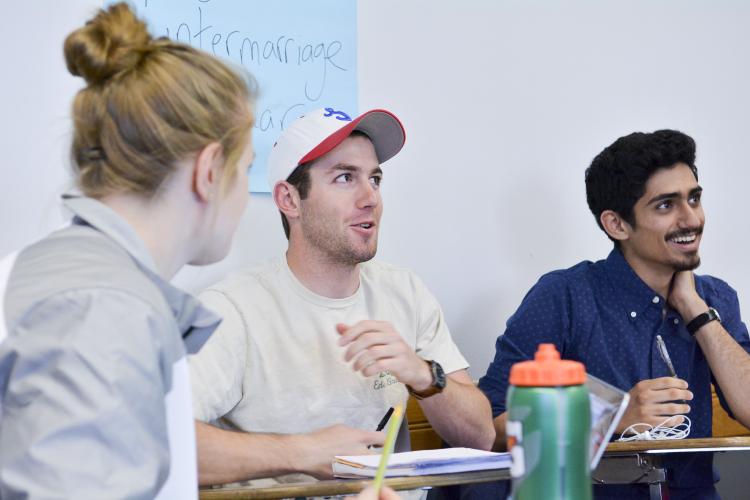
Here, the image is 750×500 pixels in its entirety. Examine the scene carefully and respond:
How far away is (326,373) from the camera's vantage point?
5.91ft

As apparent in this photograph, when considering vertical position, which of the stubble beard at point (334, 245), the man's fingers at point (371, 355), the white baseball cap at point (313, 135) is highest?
the white baseball cap at point (313, 135)

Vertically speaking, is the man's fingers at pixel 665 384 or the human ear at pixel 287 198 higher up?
the human ear at pixel 287 198

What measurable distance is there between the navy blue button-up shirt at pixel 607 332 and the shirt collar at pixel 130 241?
120 cm

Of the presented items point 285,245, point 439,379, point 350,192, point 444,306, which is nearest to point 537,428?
point 439,379

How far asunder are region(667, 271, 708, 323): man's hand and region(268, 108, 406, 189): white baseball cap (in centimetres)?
81

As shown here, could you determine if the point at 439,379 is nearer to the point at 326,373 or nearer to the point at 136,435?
the point at 326,373

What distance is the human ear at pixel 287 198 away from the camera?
1.91 m

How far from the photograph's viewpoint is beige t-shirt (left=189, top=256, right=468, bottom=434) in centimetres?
170

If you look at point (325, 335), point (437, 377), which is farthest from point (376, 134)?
point (437, 377)

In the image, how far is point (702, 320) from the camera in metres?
2.15

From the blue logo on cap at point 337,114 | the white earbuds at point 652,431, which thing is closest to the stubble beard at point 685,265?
the white earbuds at point 652,431

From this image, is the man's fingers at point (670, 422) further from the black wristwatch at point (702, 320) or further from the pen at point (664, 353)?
the black wristwatch at point (702, 320)

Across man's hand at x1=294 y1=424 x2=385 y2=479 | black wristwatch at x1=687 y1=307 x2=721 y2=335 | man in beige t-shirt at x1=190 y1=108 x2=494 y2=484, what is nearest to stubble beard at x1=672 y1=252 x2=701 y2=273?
black wristwatch at x1=687 y1=307 x2=721 y2=335

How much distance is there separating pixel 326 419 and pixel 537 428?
101 centimetres
